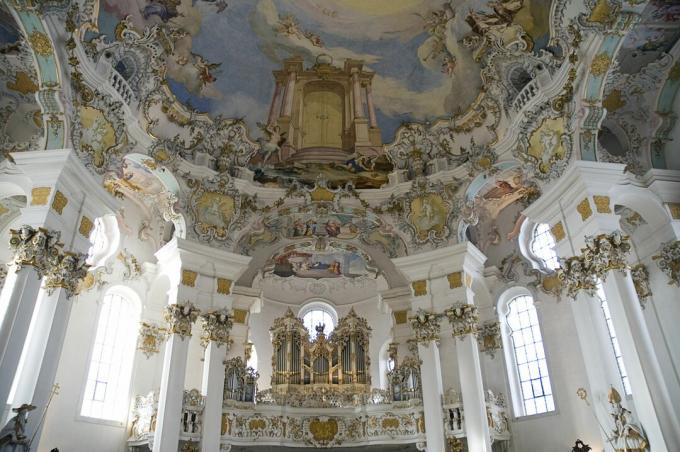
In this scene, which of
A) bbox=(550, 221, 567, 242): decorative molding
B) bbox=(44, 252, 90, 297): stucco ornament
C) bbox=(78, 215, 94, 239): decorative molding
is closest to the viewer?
bbox=(44, 252, 90, 297): stucco ornament

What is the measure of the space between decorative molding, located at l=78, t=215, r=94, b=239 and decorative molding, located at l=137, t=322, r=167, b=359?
18.1 ft

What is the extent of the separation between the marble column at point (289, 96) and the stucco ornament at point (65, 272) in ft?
29.2

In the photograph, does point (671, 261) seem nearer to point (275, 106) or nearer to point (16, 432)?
point (275, 106)

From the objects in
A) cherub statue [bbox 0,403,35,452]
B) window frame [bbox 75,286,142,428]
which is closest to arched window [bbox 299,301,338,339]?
window frame [bbox 75,286,142,428]

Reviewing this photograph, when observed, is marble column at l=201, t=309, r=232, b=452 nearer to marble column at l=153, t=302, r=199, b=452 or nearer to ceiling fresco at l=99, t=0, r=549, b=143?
marble column at l=153, t=302, r=199, b=452

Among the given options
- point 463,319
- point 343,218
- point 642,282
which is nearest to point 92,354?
point 343,218

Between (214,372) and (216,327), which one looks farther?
(216,327)

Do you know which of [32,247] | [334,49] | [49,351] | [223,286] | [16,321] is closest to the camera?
[16,321]

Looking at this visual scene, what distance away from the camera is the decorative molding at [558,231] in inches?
541

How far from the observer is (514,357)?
736 inches

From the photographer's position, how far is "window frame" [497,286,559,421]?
17.4 m

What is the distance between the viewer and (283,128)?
19359 millimetres

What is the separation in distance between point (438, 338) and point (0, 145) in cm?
1243

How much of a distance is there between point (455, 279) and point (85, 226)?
10.0m
